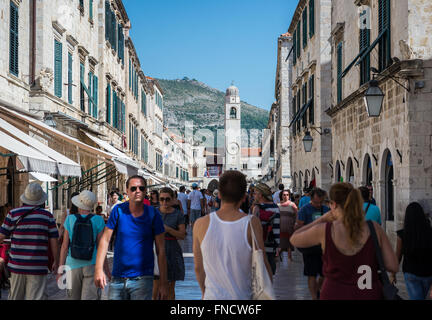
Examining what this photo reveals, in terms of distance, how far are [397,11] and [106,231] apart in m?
10.3

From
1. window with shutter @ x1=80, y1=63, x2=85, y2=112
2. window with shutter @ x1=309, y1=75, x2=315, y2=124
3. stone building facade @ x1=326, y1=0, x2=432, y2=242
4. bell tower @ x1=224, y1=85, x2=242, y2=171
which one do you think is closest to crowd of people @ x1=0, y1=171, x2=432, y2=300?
stone building facade @ x1=326, y1=0, x2=432, y2=242

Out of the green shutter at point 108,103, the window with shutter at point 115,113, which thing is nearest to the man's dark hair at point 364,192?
the green shutter at point 108,103

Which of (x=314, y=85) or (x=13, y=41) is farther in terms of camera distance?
(x=314, y=85)

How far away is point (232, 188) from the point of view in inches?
174

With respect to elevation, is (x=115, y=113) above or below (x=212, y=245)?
above

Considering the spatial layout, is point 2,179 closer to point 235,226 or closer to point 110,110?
point 235,226

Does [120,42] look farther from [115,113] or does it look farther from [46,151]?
[46,151]

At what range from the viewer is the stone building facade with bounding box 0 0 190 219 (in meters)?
15.2

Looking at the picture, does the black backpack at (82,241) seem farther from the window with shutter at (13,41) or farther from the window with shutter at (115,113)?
the window with shutter at (115,113)

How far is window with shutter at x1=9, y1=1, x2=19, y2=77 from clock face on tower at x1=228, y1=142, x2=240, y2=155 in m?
109

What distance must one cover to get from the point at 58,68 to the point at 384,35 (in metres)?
10.2

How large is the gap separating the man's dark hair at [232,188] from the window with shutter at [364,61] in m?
12.9

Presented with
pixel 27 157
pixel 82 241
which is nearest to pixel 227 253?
pixel 82 241

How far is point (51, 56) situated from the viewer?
61.3 ft
